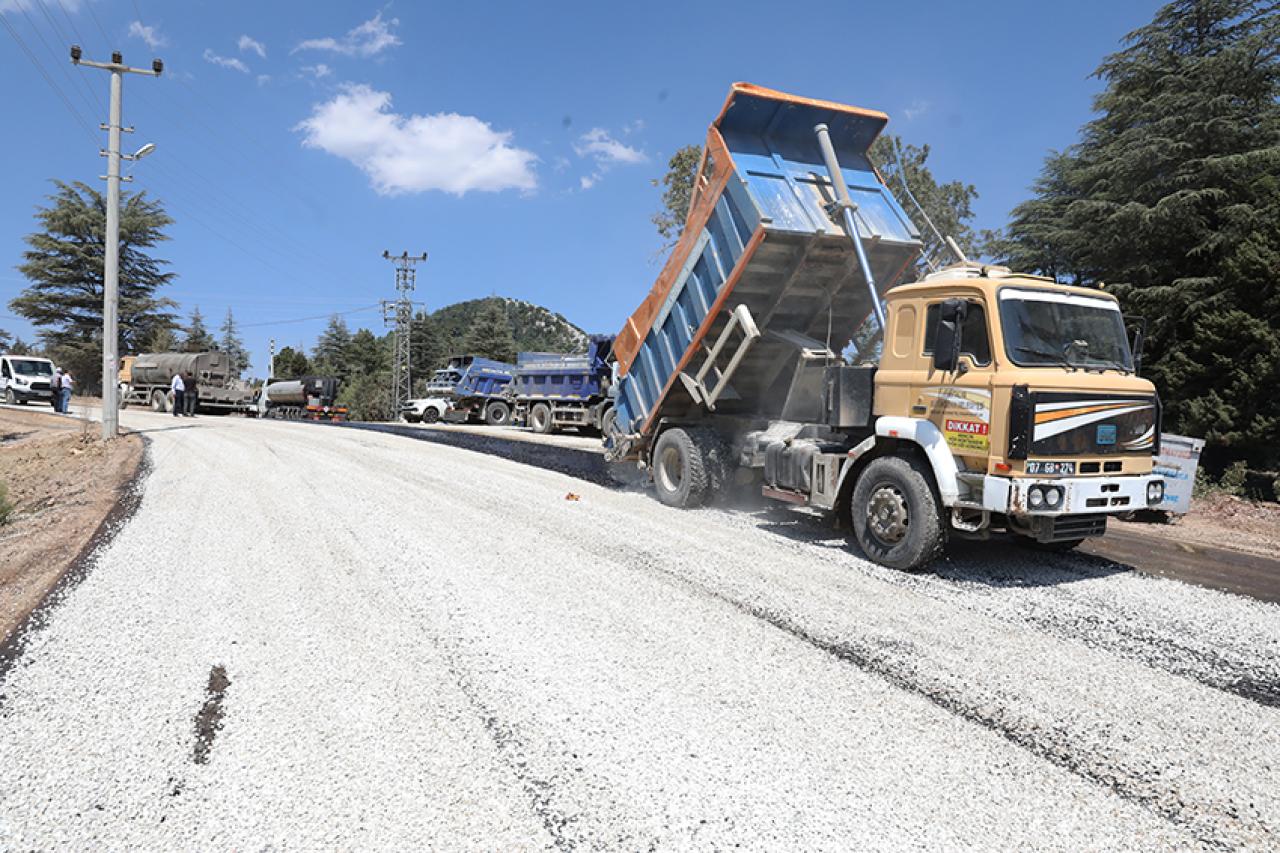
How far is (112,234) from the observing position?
16.1 metres

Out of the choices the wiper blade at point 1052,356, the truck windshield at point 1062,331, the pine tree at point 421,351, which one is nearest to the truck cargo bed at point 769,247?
the truck windshield at point 1062,331

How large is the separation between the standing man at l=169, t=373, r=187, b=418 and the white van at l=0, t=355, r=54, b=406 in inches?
205

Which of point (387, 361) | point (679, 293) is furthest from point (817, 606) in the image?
point (387, 361)

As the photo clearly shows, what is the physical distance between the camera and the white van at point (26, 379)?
28469 millimetres

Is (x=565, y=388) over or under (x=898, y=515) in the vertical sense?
over

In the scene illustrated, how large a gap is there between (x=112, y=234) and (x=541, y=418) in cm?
1288

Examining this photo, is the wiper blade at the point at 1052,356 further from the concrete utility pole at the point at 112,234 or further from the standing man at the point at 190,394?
the standing man at the point at 190,394

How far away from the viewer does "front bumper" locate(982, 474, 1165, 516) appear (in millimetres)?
5328

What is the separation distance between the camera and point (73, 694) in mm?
3398

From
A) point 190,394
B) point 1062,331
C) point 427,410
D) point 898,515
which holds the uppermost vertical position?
point 1062,331

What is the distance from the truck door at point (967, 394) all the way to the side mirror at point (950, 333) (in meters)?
0.06

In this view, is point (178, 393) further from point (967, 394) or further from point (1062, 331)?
point (1062, 331)

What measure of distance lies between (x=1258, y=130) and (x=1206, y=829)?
16749 millimetres

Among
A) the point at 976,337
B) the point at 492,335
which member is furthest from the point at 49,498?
the point at 492,335
